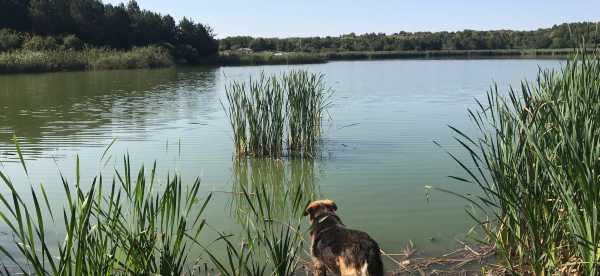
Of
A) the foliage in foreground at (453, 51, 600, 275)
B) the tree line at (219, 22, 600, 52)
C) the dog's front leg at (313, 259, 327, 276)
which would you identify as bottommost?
the dog's front leg at (313, 259, 327, 276)

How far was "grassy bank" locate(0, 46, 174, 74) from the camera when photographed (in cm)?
3216

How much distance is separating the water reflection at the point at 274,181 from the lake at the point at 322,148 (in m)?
0.06

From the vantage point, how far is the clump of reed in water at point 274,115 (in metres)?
8.25

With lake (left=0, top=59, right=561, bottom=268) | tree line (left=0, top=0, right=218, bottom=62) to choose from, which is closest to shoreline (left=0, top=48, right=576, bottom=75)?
tree line (left=0, top=0, right=218, bottom=62)

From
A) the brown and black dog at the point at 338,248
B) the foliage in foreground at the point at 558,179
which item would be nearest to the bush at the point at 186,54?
the brown and black dog at the point at 338,248

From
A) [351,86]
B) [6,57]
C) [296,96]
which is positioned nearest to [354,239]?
[296,96]

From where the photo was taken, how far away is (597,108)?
128 inches

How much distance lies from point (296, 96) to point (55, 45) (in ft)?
124

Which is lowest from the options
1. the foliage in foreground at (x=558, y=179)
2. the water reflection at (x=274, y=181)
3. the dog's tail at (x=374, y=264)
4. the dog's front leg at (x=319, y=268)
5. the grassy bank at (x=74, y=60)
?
the water reflection at (x=274, y=181)

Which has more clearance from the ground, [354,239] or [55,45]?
[55,45]

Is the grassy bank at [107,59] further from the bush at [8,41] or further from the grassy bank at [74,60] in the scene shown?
the bush at [8,41]

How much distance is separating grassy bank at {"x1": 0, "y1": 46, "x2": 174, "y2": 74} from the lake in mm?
14179

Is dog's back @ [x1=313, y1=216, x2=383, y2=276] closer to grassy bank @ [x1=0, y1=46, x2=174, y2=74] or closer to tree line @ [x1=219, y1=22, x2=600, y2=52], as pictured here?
grassy bank @ [x1=0, y1=46, x2=174, y2=74]

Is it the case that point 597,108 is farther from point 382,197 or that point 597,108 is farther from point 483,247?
point 382,197
